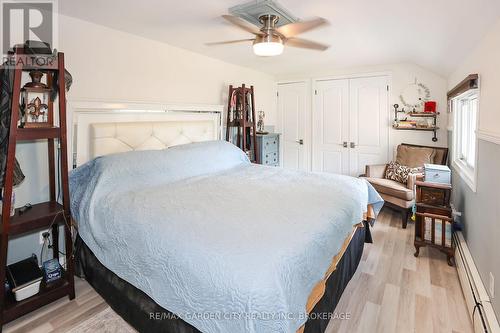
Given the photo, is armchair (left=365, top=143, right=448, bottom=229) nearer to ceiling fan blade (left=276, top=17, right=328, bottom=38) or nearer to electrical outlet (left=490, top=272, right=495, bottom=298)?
electrical outlet (left=490, top=272, right=495, bottom=298)

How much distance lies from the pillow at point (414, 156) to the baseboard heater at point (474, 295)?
144 centimetres

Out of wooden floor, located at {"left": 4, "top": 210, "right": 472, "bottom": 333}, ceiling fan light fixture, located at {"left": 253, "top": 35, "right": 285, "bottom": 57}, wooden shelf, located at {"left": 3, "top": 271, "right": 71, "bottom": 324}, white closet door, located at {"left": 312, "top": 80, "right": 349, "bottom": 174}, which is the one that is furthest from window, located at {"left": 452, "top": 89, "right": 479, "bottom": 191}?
wooden shelf, located at {"left": 3, "top": 271, "right": 71, "bottom": 324}

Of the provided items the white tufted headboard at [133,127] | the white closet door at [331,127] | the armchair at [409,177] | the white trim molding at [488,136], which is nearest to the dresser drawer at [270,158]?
the white closet door at [331,127]

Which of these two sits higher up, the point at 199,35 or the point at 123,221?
the point at 199,35

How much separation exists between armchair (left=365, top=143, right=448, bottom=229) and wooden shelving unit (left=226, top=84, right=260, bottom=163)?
176 cm

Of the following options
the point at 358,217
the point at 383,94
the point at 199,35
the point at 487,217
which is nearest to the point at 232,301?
the point at 358,217

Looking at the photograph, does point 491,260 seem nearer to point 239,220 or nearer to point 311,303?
point 311,303

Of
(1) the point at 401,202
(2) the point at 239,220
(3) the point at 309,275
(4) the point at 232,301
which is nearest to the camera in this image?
(4) the point at 232,301

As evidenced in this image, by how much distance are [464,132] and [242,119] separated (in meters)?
2.71

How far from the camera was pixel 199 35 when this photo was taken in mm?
2844

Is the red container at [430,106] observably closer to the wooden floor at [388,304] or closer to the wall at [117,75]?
the wooden floor at [388,304]

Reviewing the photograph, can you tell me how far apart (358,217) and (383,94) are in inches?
115

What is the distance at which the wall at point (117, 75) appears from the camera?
2252mm

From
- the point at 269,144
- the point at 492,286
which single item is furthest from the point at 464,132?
the point at 269,144
